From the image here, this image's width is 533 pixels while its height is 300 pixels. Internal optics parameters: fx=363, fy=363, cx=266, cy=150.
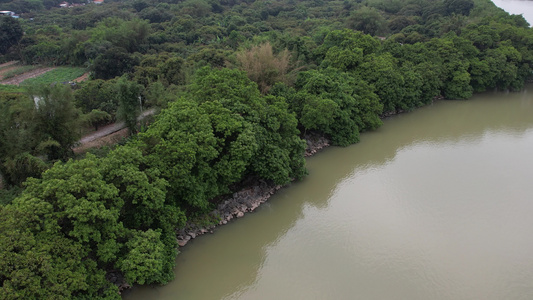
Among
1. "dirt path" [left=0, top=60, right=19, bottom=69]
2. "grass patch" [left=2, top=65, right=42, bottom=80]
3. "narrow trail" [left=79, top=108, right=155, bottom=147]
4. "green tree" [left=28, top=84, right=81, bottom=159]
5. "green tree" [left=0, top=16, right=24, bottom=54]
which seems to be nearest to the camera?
"green tree" [left=28, top=84, right=81, bottom=159]

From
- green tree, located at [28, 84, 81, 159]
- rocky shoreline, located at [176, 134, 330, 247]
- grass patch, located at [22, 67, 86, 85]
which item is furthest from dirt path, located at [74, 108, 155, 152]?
grass patch, located at [22, 67, 86, 85]

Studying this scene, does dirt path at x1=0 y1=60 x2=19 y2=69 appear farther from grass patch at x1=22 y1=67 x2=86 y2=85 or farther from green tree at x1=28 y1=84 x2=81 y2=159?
green tree at x1=28 y1=84 x2=81 y2=159

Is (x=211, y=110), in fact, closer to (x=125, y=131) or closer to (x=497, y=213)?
(x=125, y=131)

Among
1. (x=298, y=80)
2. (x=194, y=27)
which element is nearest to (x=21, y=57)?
(x=194, y=27)

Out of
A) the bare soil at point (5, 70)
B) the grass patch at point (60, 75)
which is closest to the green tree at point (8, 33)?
the bare soil at point (5, 70)

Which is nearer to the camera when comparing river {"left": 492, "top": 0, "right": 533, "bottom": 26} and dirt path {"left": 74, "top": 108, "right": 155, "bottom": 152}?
dirt path {"left": 74, "top": 108, "right": 155, "bottom": 152}

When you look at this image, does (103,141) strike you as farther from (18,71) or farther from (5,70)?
(5,70)
